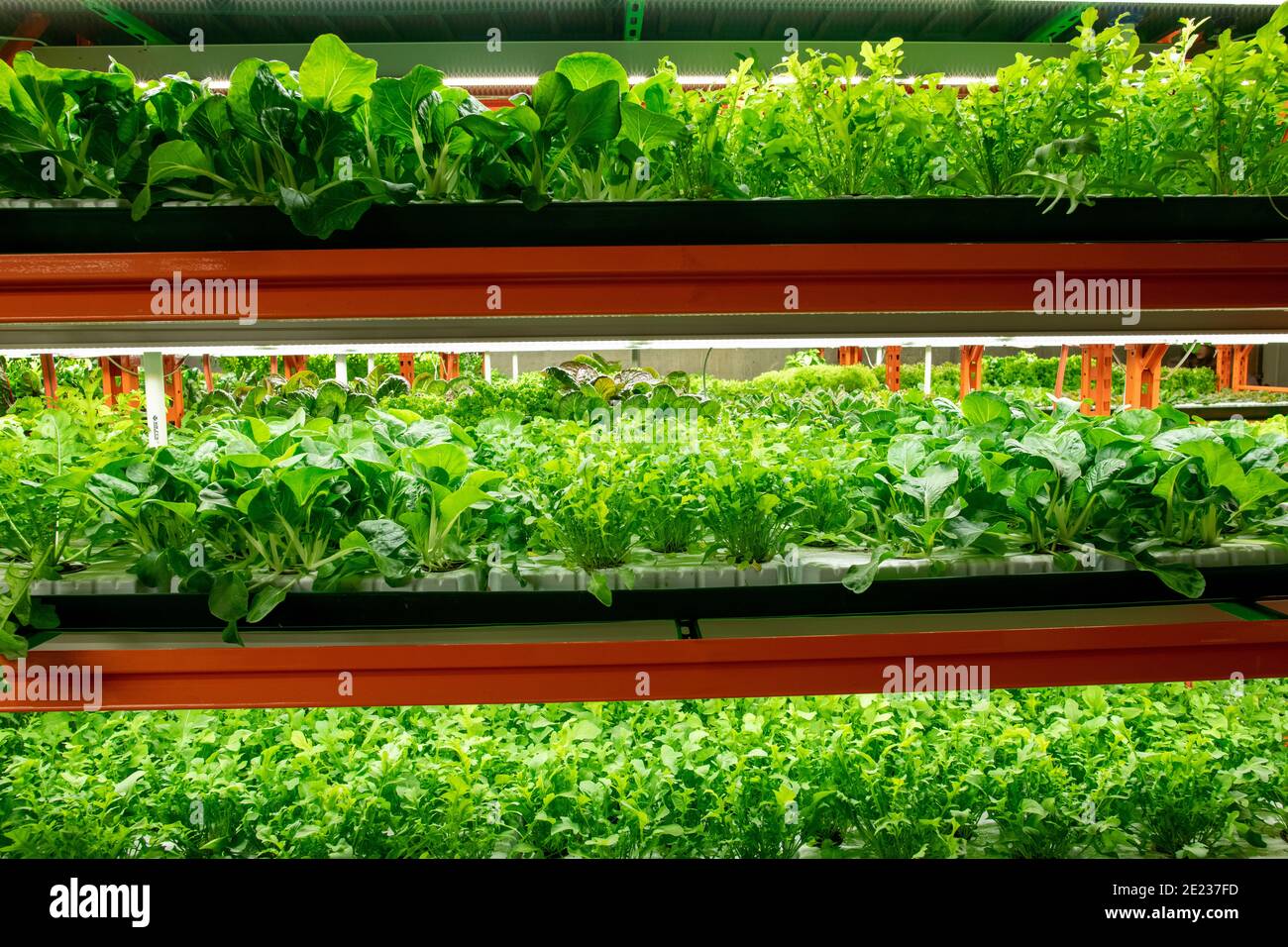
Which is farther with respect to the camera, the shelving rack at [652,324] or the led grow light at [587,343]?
the led grow light at [587,343]

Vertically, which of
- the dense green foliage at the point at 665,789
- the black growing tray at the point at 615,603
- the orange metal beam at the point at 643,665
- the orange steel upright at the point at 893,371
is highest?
the orange steel upright at the point at 893,371

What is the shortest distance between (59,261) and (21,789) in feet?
3.86

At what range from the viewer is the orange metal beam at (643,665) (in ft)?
4.70

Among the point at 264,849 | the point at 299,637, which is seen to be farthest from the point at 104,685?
the point at 264,849

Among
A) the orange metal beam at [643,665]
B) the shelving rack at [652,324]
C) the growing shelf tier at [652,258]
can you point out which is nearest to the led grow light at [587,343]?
the shelving rack at [652,324]

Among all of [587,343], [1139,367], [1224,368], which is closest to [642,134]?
[587,343]

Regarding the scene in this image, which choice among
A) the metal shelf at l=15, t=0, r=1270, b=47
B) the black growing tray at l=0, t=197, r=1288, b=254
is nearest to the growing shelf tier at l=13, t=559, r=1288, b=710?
the black growing tray at l=0, t=197, r=1288, b=254

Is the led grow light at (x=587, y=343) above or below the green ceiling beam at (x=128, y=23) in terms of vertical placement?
below

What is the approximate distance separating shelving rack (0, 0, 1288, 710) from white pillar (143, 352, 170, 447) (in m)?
0.23

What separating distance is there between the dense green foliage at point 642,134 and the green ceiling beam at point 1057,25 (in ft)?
10.9

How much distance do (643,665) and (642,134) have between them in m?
0.99

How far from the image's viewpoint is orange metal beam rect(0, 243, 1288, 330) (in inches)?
54.3

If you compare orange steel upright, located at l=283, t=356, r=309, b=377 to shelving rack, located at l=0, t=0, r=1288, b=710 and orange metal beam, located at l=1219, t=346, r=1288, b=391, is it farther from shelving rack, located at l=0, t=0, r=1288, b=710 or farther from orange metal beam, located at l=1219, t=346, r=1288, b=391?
orange metal beam, located at l=1219, t=346, r=1288, b=391

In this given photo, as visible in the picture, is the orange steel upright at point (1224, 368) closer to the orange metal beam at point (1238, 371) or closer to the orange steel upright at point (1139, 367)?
the orange metal beam at point (1238, 371)
